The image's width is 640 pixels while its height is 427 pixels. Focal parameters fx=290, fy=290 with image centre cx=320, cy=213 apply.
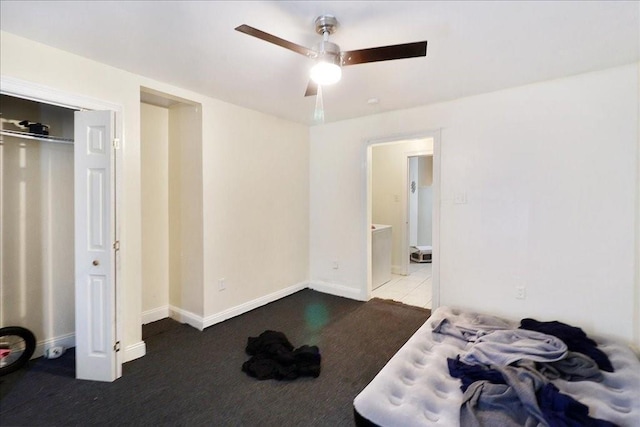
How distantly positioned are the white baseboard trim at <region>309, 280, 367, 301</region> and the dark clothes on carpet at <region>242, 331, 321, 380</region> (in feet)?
4.54

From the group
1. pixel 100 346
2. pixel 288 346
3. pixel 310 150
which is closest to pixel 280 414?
pixel 288 346

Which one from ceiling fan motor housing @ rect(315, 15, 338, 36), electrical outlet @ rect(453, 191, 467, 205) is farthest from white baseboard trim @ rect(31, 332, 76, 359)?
electrical outlet @ rect(453, 191, 467, 205)

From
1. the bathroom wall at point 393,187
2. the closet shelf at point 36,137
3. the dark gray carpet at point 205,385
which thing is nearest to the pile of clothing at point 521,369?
the dark gray carpet at point 205,385

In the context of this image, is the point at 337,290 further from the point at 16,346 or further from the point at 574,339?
the point at 16,346

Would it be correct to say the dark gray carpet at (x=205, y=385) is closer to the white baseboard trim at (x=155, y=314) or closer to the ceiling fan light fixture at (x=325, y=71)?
the white baseboard trim at (x=155, y=314)

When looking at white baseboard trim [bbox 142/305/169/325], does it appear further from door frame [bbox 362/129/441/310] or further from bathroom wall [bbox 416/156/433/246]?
bathroom wall [bbox 416/156/433/246]

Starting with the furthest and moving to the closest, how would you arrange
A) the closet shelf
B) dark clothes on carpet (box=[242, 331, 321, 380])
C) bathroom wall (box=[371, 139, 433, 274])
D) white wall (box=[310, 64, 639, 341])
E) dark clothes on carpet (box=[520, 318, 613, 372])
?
1. bathroom wall (box=[371, 139, 433, 274])
2. white wall (box=[310, 64, 639, 341])
3. dark clothes on carpet (box=[242, 331, 321, 380])
4. the closet shelf
5. dark clothes on carpet (box=[520, 318, 613, 372])

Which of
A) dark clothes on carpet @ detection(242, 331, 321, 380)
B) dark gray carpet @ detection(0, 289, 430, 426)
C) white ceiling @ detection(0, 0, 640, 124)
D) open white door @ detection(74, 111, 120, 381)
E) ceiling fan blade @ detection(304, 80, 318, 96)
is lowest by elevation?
dark gray carpet @ detection(0, 289, 430, 426)

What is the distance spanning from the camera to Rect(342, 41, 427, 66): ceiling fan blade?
1.49m

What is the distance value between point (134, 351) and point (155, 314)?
80 centimetres

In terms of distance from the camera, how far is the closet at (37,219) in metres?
2.04

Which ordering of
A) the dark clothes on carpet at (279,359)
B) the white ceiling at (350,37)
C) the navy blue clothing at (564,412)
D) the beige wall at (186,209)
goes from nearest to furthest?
the navy blue clothing at (564,412) → the white ceiling at (350,37) → the dark clothes on carpet at (279,359) → the beige wall at (186,209)

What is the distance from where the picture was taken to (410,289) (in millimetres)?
4133

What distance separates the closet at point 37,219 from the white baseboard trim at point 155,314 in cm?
62
